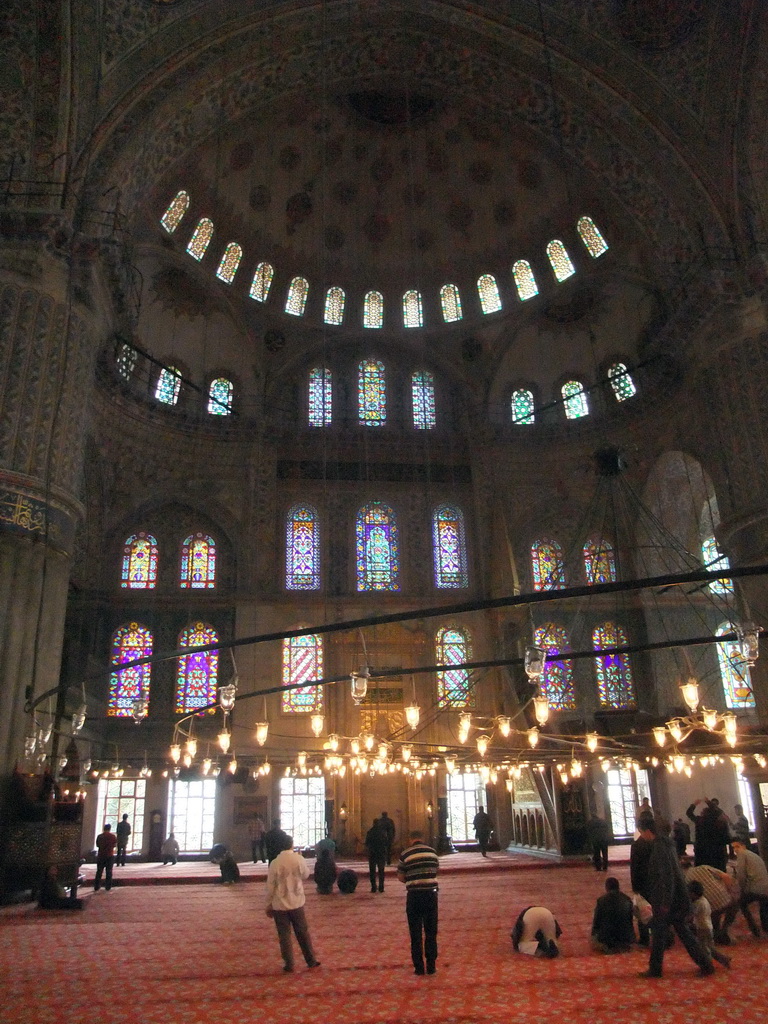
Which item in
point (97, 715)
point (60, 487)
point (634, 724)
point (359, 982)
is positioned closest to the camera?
point (359, 982)

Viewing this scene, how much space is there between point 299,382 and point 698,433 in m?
11.1

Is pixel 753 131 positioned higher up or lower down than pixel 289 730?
higher up

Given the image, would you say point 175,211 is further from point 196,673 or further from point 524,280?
point 196,673

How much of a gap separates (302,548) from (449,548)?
4.15 metres

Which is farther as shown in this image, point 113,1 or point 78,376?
point 113,1

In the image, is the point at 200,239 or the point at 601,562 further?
the point at 601,562

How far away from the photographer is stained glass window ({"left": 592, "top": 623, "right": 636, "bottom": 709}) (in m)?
21.3

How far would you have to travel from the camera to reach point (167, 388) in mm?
21734

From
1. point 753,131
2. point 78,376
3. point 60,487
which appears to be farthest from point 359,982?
point 753,131

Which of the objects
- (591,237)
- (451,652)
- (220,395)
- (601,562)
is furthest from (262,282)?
(601,562)

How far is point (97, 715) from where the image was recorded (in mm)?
18984

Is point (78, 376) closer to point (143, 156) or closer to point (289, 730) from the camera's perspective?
point (143, 156)

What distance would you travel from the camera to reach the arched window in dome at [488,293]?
929 inches

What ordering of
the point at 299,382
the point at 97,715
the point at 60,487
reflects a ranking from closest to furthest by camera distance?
the point at 60,487
the point at 97,715
the point at 299,382
